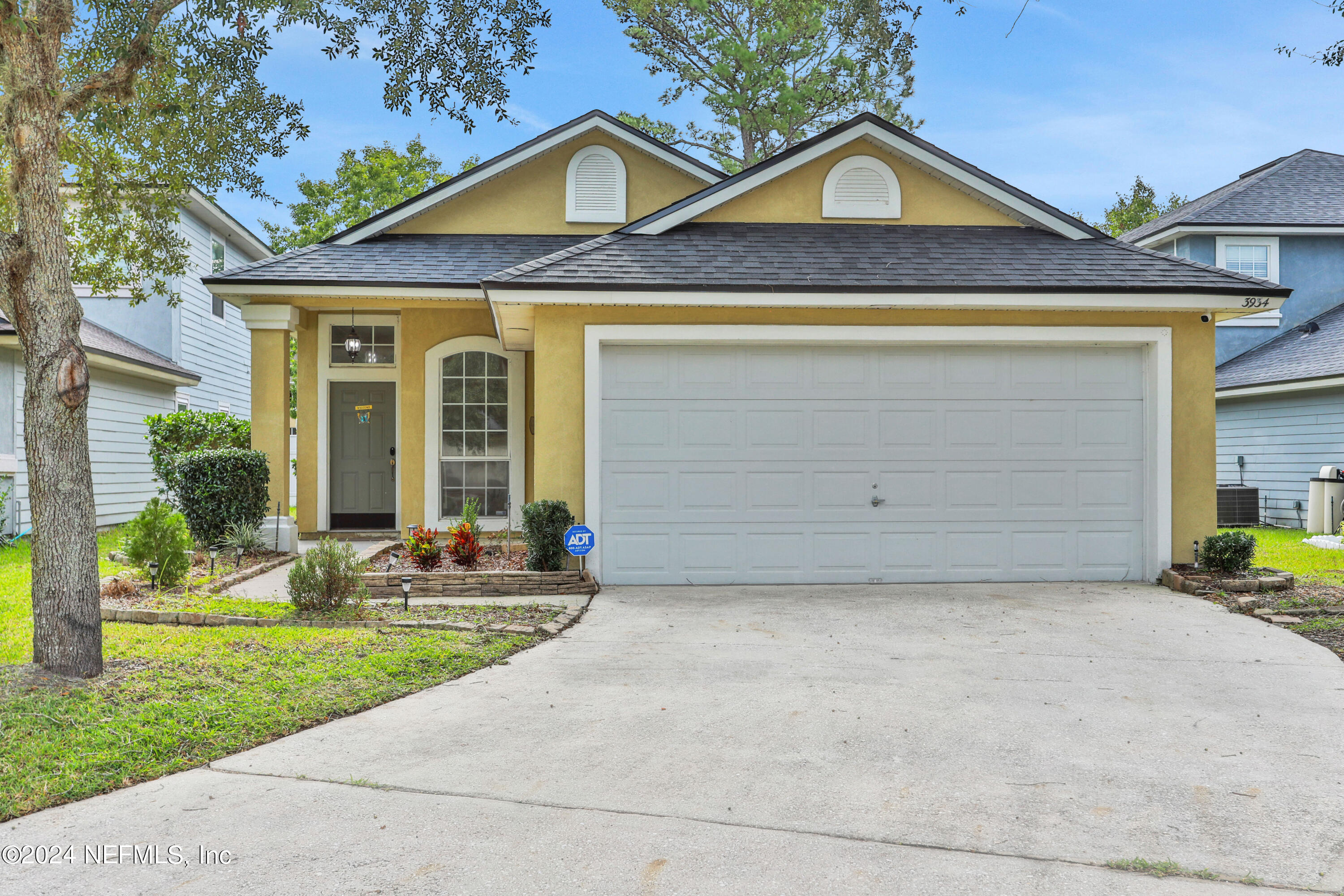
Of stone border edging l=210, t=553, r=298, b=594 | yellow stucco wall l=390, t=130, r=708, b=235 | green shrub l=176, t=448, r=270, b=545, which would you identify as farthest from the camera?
yellow stucco wall l=390, t=130, r=708, b=235

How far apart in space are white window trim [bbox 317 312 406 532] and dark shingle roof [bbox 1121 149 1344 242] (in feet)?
48.1

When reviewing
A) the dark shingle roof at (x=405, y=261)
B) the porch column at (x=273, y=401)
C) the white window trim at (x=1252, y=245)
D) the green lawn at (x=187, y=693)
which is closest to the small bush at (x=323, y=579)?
the green lawn at (x=187, y=693)

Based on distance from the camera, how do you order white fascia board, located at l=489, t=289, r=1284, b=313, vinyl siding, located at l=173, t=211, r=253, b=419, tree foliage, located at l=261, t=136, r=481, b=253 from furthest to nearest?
1. tree foliage, located at l=261, t=136, r=481, b=253
2. vinyl siding, located at l=173, t=211, r=253, b=419
3. white fascia board, located at l=489, t=289, r=1284, b=313

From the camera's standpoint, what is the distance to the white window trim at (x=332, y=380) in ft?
39.0

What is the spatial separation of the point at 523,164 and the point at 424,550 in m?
6.56

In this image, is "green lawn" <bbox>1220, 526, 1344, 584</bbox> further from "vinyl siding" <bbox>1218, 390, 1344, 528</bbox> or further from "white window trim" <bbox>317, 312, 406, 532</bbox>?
"white window trim" <bbox>317, 312, 406, 532</bbox>

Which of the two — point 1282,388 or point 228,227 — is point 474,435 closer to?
point 228,227

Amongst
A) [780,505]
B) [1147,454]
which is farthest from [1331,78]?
[780,505]

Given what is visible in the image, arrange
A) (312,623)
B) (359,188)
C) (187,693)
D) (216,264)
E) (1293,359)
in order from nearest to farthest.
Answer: (187,693) < (312,623) < (1293,359) < (216,264) < (359,188)

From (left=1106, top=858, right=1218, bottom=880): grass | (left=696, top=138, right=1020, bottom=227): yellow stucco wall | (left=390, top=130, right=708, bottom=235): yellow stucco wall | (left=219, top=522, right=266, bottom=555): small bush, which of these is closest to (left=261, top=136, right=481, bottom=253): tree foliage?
(left=390, top=130, right=708, bottom=235): yellow stucco wall

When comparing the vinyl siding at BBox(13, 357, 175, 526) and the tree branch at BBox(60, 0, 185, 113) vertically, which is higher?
the tree branch at BBox(60, 0, 185, 113)

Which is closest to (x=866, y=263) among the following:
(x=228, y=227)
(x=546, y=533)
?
(x=546, y=533)

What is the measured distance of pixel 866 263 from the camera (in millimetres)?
8984

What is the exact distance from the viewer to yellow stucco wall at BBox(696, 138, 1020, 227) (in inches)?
399
